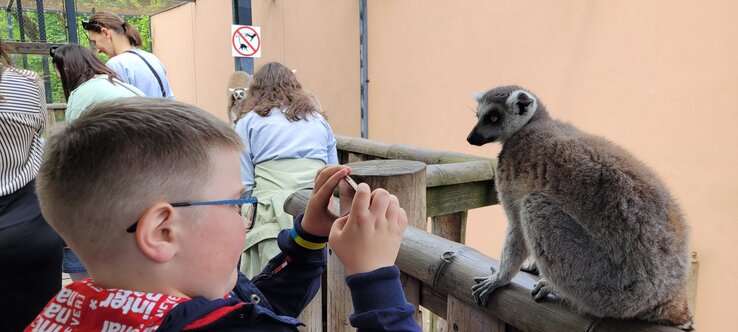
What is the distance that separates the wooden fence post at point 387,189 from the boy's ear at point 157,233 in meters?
0.94

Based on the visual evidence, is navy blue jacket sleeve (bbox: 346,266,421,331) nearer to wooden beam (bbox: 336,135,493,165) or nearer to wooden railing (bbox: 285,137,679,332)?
wooden railing (bbox: 285,137,679,332)

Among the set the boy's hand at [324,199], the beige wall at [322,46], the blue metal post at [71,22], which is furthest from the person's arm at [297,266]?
the beige wall at [322,46]

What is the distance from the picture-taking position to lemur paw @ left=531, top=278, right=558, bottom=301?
1302 mm

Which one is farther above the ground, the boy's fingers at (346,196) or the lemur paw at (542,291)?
the boy's fingers at (346,196)

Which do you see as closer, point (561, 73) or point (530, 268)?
point (530, 268)

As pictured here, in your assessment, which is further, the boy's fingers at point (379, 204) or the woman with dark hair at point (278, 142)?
the woman with dark hair at point (278, 142)

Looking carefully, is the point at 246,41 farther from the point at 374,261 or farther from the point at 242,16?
the point at 374,261

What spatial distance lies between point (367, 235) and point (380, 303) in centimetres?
11

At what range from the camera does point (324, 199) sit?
1135 mm

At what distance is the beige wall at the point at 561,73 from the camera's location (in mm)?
4375

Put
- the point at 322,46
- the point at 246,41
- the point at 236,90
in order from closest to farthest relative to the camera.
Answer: the point at 236,90 < the point at 246,41 < the point at 322,46

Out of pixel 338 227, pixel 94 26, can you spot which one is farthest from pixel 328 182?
pixel 94 26

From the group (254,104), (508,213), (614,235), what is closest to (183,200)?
(614,235)

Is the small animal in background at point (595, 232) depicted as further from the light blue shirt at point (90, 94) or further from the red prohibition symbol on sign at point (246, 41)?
the red prohibition symbol on sign at point (246, 41)
